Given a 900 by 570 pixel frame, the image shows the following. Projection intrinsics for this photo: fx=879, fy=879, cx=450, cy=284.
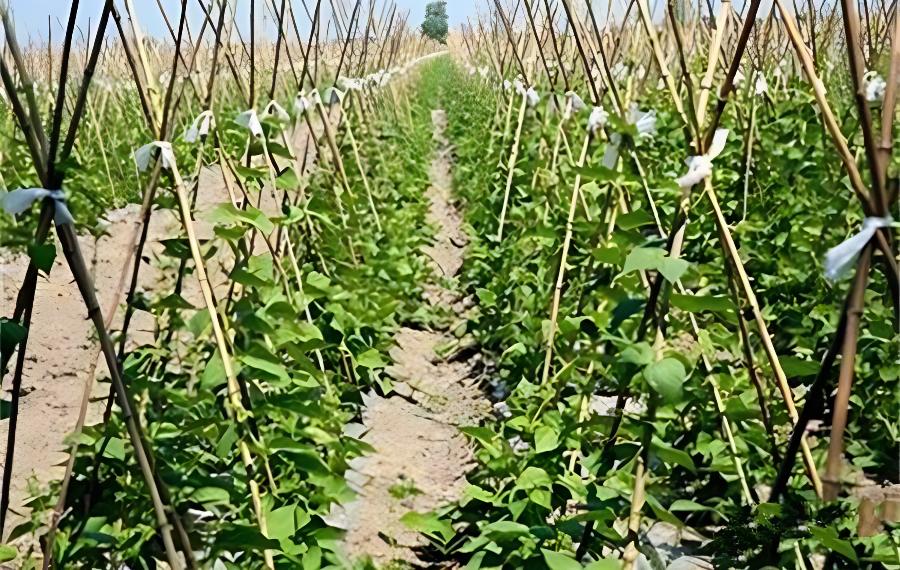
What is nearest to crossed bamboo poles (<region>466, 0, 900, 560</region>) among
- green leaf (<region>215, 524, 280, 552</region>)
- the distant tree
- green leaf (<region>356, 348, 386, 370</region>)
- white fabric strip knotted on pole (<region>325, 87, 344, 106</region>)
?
Answer: green leaf (<region>215, 524, 280, 552</region>)

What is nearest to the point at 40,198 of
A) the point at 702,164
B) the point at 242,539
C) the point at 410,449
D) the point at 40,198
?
the point at 40,198

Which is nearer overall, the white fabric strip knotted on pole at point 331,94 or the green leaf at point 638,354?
the green leaf at point 638,354

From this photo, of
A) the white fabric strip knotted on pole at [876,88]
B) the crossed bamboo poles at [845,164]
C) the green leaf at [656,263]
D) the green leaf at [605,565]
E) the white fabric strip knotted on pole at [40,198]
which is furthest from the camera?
the white fabric strip knotted on pole at [876,88]

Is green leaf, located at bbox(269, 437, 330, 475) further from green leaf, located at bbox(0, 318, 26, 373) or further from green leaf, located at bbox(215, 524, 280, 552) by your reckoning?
green leaf, located at bbox(0, 318, 26, 373)

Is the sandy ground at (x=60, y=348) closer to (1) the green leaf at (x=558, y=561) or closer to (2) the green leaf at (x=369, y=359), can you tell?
(2) the green leaf at (x=369, y=359)

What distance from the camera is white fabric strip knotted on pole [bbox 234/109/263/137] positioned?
2.70 meters

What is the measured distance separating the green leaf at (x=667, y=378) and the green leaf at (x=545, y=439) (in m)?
0.63

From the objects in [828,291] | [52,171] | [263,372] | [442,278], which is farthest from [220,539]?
[442,278]

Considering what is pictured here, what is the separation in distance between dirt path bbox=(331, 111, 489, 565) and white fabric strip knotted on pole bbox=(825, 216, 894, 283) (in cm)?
166

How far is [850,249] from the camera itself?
3.98 ft

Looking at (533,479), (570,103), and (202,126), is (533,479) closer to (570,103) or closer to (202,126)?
(202,126)

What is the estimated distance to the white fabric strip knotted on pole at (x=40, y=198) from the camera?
4.83 ft

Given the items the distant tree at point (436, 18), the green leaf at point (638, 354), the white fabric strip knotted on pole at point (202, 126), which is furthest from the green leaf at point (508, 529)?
the distant tree at point (436, 18)

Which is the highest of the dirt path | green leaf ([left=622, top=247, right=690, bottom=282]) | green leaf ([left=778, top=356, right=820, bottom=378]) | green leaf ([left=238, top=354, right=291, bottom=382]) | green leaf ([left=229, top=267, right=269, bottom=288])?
green leaf ([left=622, top=247, right=690, bottom=282])
